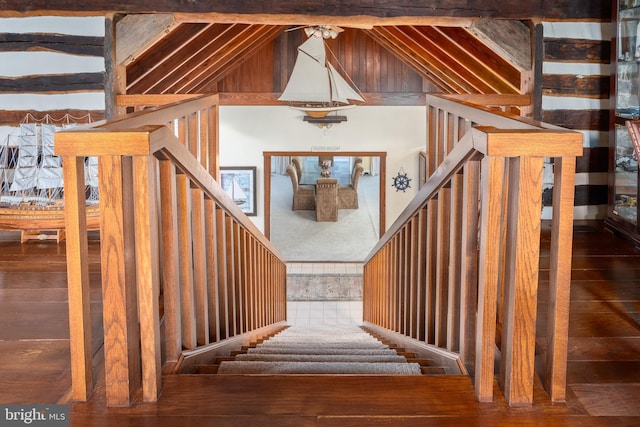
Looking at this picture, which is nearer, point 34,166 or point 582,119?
point 34,166

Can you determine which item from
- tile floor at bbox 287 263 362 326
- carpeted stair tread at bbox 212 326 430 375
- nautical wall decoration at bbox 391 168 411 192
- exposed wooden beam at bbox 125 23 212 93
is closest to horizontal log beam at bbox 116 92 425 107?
nautical wall decoration at bbox 391 168 411 192

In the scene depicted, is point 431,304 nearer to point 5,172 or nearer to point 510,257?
point 510,257

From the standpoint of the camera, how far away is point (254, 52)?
9.27m

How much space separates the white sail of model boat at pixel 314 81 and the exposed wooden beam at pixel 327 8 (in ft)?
7.46

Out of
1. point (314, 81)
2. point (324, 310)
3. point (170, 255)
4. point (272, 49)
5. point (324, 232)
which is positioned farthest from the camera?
point (324, 232)

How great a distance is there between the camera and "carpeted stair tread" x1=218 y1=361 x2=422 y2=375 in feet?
7.84

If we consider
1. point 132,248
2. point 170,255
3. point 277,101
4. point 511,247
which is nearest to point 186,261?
Answer: point 170,255

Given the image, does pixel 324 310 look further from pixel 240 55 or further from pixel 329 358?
pixel 329 358

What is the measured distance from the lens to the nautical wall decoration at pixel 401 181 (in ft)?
33.8

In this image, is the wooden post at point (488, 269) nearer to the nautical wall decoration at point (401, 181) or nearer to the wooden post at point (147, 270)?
the wooden post at point (147, 270)

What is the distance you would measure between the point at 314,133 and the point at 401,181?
144cm

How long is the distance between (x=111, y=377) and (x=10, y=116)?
3892mm

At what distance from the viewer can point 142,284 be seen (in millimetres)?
1883

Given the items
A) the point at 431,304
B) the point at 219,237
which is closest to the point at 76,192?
the point at 219,237
